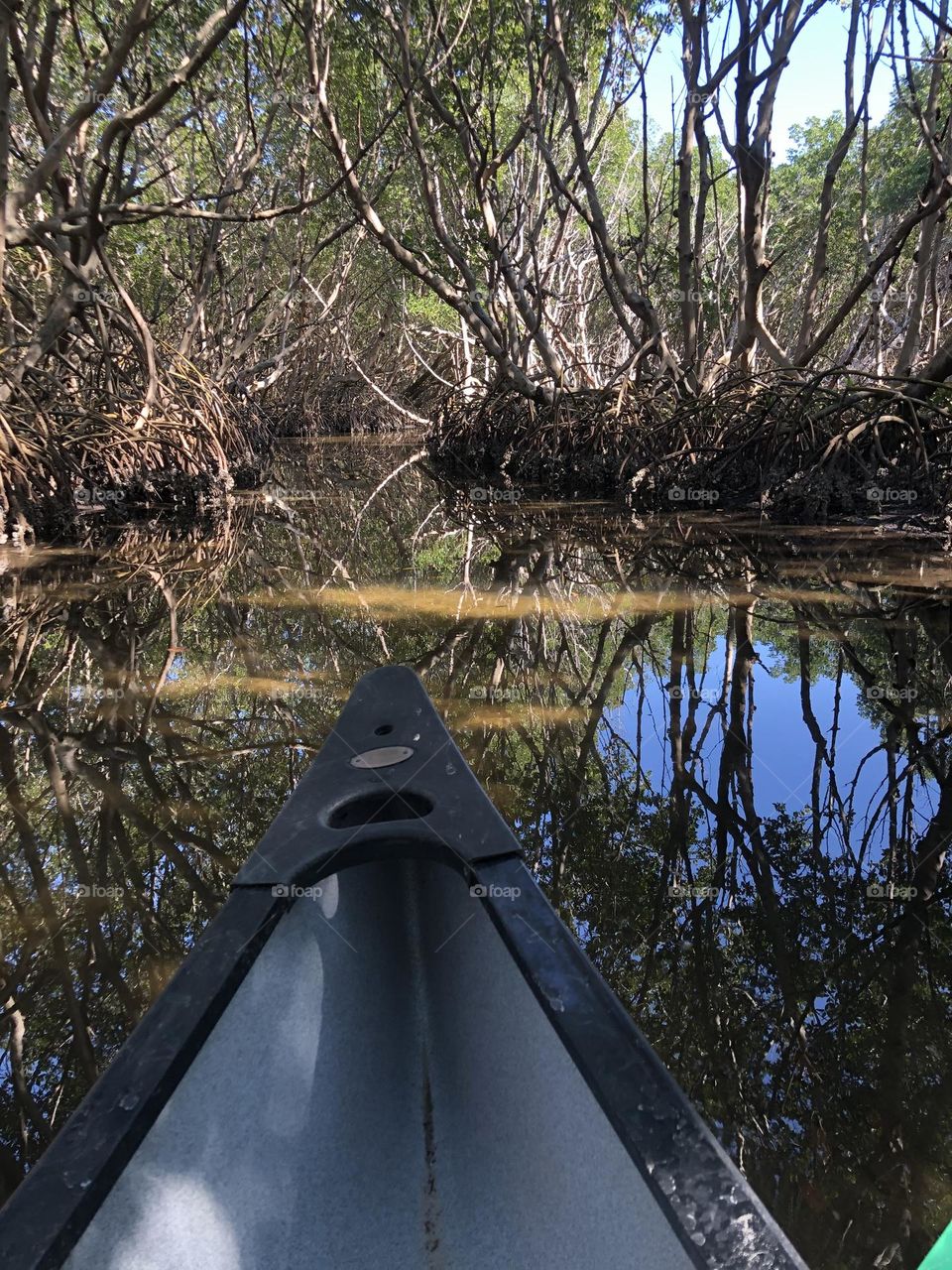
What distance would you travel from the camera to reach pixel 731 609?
4512 mm

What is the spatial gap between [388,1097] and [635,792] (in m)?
1.48

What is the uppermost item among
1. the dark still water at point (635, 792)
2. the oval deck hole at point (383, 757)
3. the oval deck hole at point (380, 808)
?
the oval deck hole at point (383, 757)

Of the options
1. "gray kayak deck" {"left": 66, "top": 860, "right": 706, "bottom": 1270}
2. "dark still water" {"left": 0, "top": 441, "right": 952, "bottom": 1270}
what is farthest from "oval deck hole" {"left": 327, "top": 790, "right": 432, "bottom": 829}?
"dark still water" {"left": 0, "top": 441, "right": 952, "bottom": 1270}

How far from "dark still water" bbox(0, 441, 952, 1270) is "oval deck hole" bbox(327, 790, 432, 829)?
1.88 feet

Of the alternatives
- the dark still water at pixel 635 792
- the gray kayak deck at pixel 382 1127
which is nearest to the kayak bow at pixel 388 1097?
the gray kayak deck at pixel 382 1127

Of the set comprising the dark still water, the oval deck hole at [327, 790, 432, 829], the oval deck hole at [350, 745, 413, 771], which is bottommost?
the dark still water

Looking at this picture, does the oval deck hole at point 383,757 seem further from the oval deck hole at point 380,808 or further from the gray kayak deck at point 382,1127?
the gray kayak deck at point 382,1127

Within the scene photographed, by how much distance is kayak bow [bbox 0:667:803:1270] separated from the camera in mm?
884

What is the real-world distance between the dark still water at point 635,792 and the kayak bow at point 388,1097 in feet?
1.35

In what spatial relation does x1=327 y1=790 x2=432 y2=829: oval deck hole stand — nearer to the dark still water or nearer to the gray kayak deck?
the gray kayak deck

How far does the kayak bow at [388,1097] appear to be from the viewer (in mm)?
884

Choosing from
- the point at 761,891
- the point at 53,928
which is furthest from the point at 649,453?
the point at 53,928

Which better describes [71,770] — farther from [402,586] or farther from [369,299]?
[369,299]

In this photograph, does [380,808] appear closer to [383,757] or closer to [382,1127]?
[383,757]
